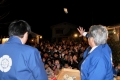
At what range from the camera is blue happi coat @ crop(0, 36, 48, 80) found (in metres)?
2.81

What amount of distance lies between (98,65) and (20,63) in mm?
1023

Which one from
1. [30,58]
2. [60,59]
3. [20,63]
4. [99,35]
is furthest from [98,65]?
[60,59]

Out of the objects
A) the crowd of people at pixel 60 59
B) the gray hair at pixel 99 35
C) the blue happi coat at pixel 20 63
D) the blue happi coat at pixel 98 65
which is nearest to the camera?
the blue happi coat at pixel 20 63

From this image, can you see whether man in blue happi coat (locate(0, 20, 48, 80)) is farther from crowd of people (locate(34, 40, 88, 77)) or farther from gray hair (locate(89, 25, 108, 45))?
crowd of people (locate(34, 40, 88, 77))

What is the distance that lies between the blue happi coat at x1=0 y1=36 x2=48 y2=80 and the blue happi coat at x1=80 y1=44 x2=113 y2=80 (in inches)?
25.7

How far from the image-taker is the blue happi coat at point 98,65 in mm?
3061

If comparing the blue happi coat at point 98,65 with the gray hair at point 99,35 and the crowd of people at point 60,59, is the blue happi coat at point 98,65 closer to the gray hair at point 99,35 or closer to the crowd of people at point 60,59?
the gray hair at point 99,35

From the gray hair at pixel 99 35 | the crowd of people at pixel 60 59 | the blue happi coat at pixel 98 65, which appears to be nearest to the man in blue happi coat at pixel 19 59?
the blue happi coat at pixel 98 65

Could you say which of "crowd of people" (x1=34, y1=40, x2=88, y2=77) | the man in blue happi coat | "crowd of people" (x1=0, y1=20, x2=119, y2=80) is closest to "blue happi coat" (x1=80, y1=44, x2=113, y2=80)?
"crowd of people" (x1=0, y1=20, x2=119, y2=80)

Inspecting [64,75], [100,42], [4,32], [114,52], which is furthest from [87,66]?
[4,32]

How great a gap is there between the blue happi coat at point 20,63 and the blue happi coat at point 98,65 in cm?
65

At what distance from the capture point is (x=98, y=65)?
3080 millimetres

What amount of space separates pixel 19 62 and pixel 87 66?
3.14 ft

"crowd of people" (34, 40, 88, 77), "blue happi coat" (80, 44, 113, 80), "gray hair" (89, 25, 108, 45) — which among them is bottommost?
"crowd of people" (34, 40, 88, 77)
